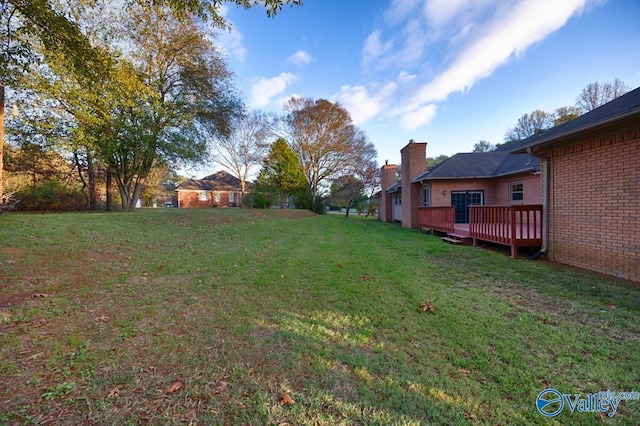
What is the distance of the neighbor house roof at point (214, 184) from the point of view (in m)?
38.6

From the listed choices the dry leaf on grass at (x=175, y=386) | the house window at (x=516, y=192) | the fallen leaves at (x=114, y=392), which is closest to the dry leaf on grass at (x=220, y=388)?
the dry leaf on grass at (x=175, y=386)

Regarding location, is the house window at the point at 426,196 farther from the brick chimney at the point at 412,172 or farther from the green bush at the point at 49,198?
the green bush at the point at 49,198

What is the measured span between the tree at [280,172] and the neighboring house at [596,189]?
20.9 meters

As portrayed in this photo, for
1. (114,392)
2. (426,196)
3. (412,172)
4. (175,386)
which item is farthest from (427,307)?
(426,196)

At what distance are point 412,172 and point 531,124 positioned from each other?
3275cm

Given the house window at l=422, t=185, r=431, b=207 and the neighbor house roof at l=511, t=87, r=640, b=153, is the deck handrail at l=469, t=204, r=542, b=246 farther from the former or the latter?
the house window at l=422, t=185, r=431, b=207

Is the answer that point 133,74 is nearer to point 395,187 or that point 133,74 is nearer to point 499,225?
point 499,225

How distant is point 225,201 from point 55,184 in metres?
26.8

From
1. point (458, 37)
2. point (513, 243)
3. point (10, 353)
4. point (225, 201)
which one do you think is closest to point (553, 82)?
point (458, 37)

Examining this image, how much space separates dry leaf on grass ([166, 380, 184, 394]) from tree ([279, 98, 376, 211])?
2743cm

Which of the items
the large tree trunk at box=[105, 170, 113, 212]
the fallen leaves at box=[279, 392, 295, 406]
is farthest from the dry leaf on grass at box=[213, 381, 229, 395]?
the large tree trunk at box=[105, 170, 113, 212]

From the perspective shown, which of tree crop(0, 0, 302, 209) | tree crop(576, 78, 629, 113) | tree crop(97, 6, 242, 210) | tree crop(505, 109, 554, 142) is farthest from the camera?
tree crop(505, 109, 554, 142)

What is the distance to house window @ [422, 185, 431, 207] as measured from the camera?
14.3 meters

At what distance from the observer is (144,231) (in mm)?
8367
